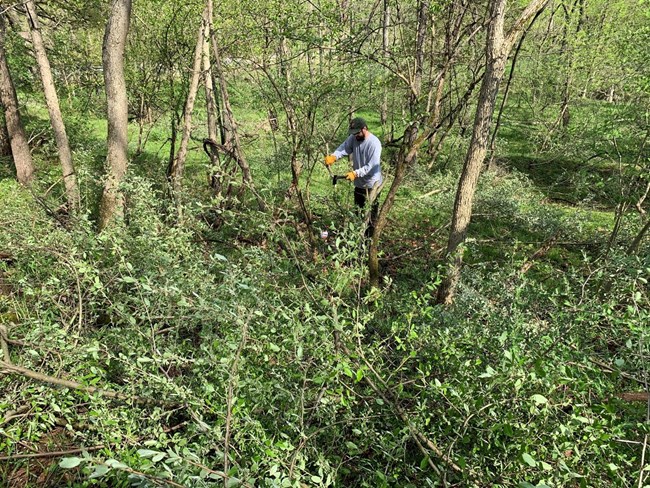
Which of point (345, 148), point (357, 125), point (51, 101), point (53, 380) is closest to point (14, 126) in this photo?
point (51, 101)

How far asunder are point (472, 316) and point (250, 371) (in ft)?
5.97

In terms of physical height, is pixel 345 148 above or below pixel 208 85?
below

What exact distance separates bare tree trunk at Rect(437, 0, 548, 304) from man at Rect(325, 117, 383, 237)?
1.71 meters

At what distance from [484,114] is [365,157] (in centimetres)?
248

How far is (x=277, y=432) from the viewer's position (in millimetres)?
2174

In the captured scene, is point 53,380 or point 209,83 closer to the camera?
point 53,380

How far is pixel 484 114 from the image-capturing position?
413 cm

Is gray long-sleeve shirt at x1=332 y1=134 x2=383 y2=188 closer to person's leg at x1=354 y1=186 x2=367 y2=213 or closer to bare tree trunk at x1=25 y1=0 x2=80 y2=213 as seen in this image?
person's leg at x1=354 y1=186 x2=367 y2=213

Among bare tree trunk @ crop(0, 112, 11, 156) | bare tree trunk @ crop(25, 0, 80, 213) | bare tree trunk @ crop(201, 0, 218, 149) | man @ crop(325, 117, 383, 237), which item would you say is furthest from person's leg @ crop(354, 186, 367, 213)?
bare tree trunk @ crop(0, 112, 11, 156)

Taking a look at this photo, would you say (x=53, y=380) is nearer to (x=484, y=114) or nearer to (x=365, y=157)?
(x=484, y=114)

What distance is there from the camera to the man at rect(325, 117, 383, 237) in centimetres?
611

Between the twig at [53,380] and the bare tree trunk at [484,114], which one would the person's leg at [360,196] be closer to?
the bare tree trunk at [484,114]

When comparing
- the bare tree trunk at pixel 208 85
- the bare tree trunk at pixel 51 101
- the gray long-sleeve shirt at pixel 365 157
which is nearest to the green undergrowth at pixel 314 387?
the gray long-sleeve shirt at pixel 365 157

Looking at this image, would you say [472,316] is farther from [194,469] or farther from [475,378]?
[194,469]
